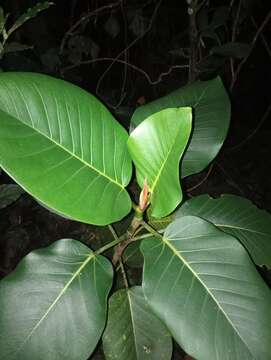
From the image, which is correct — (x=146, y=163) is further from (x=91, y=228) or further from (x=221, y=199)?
(x=91, y=228)

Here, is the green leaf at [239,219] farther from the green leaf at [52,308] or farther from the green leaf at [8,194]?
the green leaf at [8,194]

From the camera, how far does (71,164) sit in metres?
0.62

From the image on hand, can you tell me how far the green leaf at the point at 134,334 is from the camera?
85 centimetres

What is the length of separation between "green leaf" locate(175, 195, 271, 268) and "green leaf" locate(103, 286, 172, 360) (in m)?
0.26

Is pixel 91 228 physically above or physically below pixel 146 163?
below

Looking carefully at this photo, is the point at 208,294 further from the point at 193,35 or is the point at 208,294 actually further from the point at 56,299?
the point at 193,35

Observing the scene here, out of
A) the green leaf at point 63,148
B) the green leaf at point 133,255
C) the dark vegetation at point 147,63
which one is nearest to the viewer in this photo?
the green leaf at point 63,148

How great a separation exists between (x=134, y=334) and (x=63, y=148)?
1.71 ft

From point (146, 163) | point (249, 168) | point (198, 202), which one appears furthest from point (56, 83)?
point (249, 168)

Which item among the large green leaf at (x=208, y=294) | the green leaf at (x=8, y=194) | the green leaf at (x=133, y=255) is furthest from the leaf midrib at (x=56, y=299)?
the green leaf at (x=8, y=194)

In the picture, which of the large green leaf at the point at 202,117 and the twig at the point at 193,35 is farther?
the twig at the point at 193,35

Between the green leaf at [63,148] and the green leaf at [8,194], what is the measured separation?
48 cm

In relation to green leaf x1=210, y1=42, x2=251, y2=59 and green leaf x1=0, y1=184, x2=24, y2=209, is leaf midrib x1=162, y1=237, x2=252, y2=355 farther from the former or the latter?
green leaf x1=210, y1=42, x2=251, y2=59

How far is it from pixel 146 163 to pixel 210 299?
0.29 m
